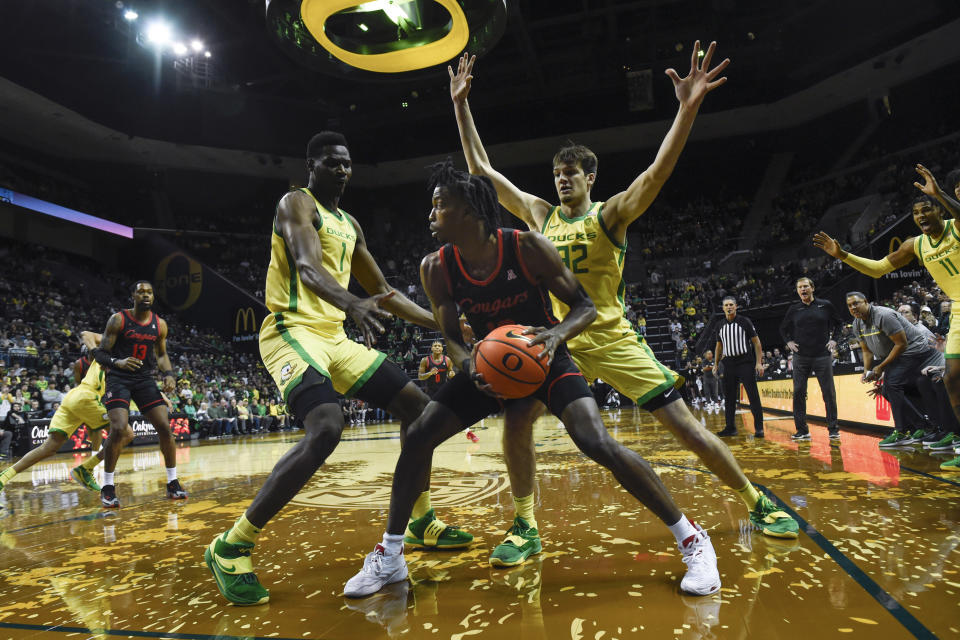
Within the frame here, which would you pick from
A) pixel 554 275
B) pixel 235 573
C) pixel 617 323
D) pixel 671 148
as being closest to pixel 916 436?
pixel 617 323

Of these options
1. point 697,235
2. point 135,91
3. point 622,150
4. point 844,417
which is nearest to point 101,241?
point 135,91

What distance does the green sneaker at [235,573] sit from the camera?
2139 mm

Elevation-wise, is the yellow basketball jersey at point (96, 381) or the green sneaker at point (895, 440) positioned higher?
the yellow basketball jersey at point (96, 381)

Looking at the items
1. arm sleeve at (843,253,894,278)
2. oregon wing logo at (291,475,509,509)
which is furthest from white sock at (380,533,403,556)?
arm sleeve at (843,253,894,278)

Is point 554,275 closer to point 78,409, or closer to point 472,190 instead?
point 472,190

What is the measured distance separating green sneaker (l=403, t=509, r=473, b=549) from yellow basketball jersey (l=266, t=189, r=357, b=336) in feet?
3.34

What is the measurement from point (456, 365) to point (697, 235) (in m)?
25.8

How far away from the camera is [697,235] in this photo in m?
26.0

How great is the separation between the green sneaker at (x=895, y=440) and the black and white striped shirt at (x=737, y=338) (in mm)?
1742

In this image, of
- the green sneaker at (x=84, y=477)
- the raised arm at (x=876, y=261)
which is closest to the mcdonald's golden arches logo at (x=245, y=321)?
the green sneaker at (x=84, y=477)

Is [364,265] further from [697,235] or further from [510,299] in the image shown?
[697,235]

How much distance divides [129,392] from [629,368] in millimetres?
4207

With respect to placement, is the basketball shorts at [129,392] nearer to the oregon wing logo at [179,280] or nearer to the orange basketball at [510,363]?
the orange basketball at [510,363]

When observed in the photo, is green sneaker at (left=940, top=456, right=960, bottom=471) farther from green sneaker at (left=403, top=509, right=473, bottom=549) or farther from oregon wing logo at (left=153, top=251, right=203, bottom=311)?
oregon wing logo at (left=153, top=251, right=203, bottom=311)
